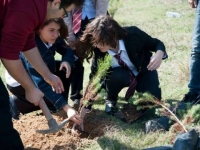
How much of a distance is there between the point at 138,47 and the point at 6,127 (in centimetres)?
162

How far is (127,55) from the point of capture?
12.2 ft

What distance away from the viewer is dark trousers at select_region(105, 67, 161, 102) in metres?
3.66

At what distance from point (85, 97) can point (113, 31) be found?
1.95 ft

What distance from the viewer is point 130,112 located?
3736 mm

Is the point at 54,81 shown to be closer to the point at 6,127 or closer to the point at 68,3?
the point at 6,127

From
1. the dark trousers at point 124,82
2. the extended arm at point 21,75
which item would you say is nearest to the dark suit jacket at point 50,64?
the dark trousers at point 124,82

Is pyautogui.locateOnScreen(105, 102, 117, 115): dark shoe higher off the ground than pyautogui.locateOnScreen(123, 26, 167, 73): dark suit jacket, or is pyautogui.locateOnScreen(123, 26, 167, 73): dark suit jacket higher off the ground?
pyautogui.locateOnScreen(123, 26, 167, 73): dark suit jacket

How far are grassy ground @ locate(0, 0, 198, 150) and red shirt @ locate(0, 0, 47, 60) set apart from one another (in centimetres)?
122

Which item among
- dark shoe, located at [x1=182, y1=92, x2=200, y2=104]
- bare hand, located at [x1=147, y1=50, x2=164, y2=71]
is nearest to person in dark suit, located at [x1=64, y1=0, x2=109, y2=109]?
bare hand, located at [x1=147, y1=50, x2=164, y2=71]

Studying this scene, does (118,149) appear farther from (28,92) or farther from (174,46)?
(174,46)

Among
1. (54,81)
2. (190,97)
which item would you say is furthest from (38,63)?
(190,97)

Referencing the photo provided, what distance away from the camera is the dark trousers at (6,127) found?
7.91 feet

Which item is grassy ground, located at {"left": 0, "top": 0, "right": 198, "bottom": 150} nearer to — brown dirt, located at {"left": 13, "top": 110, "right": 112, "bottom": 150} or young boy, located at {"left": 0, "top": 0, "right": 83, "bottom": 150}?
brown dirt, located at {"left": 13, "top": 110, "right": 112, "bottom": 150}

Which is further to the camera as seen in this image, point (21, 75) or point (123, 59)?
point (123, 59)
